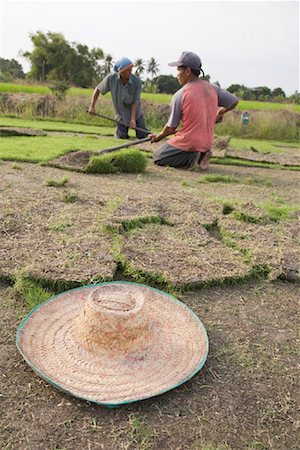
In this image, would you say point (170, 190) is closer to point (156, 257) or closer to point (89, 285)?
point (156, 257)

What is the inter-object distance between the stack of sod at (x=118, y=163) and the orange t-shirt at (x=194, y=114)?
25.6 inches

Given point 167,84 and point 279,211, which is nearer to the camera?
point 279,211

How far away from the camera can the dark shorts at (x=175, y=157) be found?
569 cm

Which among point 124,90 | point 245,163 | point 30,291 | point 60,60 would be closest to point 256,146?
point 245,163

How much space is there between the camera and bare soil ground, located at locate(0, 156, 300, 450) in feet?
4.49

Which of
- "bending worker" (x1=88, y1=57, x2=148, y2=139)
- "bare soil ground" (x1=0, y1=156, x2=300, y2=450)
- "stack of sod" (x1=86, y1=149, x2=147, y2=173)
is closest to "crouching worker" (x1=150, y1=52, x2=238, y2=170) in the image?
"stack of sod" (x1=86, y1=149, x2=147, y2=173)

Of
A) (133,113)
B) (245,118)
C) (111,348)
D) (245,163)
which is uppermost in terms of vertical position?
(245,118)

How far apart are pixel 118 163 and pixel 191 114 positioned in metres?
1.14

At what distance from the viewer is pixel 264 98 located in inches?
1314

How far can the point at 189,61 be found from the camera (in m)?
5.30

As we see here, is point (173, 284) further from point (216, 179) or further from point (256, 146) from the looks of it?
point (256, 146)

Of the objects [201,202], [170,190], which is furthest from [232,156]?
[201,202]

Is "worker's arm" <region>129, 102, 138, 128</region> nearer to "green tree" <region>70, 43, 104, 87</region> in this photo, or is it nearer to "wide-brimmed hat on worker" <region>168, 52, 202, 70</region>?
"wide-brimmed hat on worker" <region>168, 52, 202, 70</region>

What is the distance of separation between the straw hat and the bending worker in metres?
5.65
